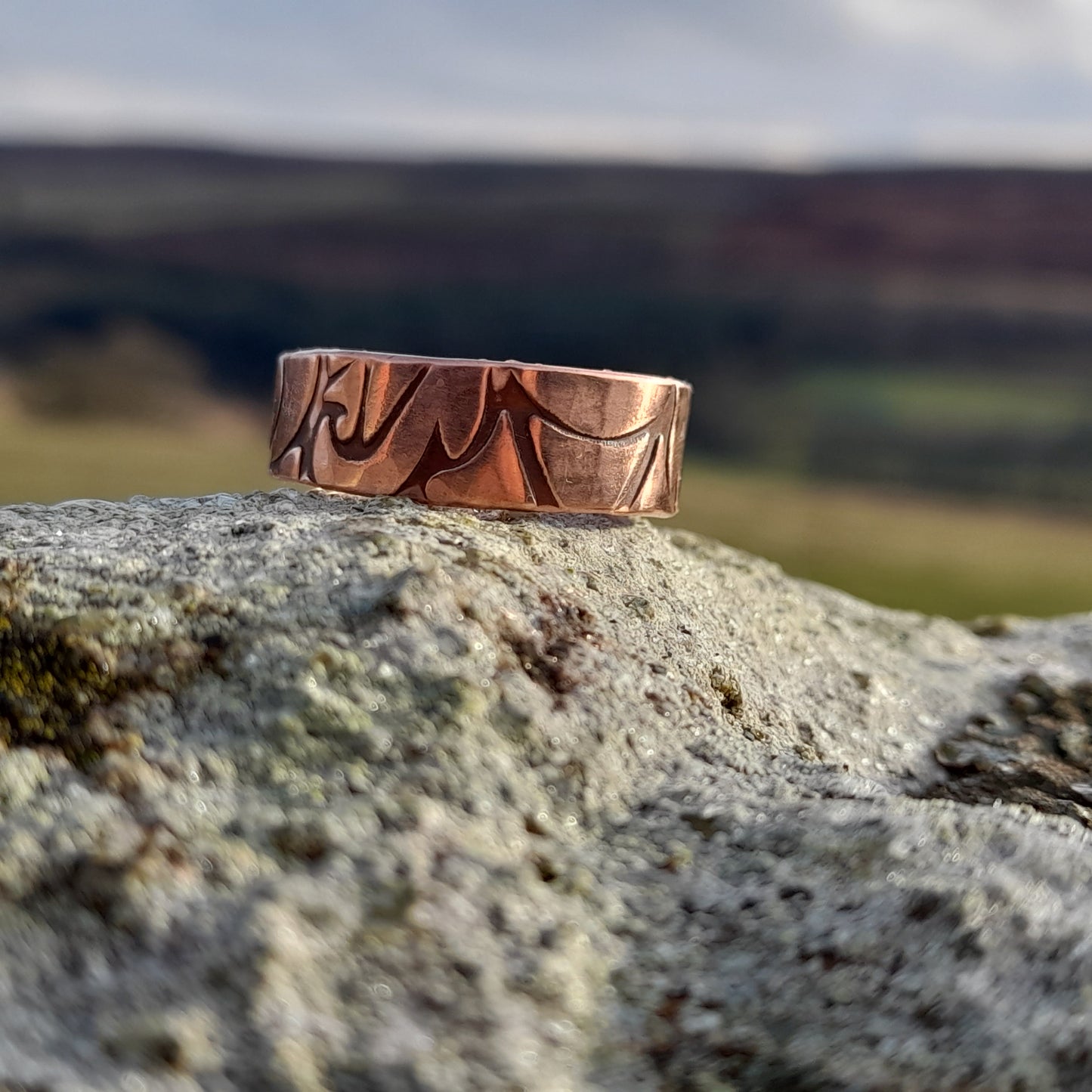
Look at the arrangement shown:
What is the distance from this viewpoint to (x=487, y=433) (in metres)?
2.07

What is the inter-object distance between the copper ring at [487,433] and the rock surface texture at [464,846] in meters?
0.18

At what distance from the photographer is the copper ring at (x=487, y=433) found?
2.08 metres

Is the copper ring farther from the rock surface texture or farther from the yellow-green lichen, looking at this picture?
the yellow-green lichen

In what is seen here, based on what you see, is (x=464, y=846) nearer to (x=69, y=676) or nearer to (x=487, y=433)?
(x=69, y=676)

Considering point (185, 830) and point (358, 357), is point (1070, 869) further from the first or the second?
point (358, 357)

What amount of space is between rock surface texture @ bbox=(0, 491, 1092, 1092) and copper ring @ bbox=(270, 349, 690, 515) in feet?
0.58

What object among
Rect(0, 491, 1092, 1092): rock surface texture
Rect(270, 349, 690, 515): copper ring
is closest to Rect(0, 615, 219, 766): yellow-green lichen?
Rect(0, 491, 1092, 1092): rock surface texture

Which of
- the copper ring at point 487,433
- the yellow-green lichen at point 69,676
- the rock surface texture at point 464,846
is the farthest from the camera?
the copper ring at point 487,433

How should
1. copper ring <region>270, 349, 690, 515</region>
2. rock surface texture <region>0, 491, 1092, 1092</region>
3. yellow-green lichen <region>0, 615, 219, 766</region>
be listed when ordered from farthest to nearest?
copper ring <region>270, 349, 690, 515</region> → yellow-green lichen <region>0, 615, 219, 766</region> → rock surface texture <region>0, 491, 1092, 1092</region>

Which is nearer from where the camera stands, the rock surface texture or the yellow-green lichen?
the rock surface texture

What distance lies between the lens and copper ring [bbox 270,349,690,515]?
6.83 ft

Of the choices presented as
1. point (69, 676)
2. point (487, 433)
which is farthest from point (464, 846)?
point (487, 433)

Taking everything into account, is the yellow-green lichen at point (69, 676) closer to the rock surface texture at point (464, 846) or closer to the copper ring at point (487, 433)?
the rock surface texture at point (464, 846)

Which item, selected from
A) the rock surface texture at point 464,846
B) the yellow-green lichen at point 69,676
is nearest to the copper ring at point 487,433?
the rock surface texture at point 464,846
